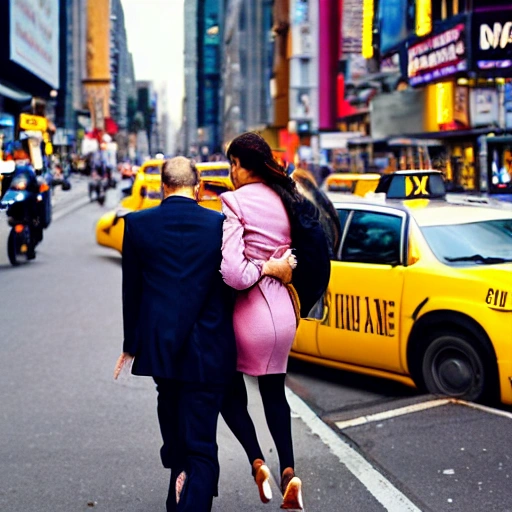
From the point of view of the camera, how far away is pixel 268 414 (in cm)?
483

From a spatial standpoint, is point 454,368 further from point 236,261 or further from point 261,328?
point 236,261

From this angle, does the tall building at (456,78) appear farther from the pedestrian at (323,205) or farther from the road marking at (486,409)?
the road marking at (486,409)

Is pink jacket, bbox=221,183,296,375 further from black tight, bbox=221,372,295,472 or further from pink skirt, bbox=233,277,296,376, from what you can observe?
black tight, bbox=221,372,295,472

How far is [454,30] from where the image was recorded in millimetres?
31188

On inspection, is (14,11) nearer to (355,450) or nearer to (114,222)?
(114,222)

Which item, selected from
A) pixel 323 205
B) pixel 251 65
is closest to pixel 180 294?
pixel 323 205

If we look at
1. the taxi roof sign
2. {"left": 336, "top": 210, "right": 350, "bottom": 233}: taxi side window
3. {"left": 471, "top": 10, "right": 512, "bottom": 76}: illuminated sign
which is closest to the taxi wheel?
{"left": 336, "top": 210, "right": 350, "bottom": 233}: taxi side window

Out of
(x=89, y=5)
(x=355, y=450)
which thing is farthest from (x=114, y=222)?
(x=89, y=5)

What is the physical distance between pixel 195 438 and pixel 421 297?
3.37 meters

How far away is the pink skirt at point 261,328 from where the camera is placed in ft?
15.2

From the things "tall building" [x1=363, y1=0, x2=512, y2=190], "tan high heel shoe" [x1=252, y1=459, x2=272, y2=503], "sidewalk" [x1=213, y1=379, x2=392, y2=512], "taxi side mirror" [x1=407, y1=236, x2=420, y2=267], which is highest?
"tall building" [x1=363, y1=0, x2=512, y2=190]

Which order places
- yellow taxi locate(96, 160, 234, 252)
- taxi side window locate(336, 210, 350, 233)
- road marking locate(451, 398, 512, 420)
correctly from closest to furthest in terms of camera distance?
road marking locate(451, 398, 512, 420)
taxi side window locate(336, 210, 350, 233)
yellow taxi locate(96, 160, 234, 252)

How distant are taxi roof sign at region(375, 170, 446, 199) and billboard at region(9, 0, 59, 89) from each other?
46.5 meters

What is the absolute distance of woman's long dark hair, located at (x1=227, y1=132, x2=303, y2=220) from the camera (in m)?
4.75
